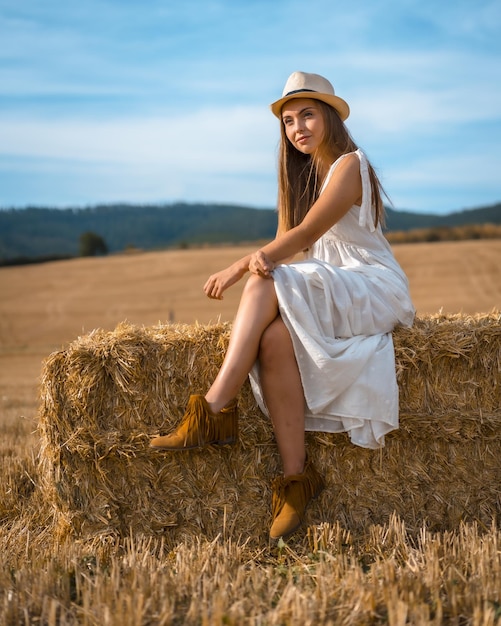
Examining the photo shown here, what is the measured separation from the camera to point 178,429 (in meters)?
3.26

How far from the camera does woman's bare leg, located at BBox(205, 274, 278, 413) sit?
3.21m

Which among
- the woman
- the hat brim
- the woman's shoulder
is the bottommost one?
the woman

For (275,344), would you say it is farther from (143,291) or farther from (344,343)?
(143,291)

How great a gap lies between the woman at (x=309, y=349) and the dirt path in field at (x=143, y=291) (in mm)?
9675

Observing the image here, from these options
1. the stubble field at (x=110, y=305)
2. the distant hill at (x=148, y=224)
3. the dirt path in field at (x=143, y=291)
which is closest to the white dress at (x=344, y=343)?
the stubble field at (x=110, y=305)

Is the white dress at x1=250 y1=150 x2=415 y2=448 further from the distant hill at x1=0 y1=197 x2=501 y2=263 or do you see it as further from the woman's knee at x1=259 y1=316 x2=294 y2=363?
the distant hill at x1=0 y1=197 x2=501 y2=263

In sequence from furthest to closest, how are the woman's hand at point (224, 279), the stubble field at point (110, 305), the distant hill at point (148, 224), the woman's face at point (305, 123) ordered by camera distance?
the distant hill at point (148, 224) < the woman's face at point (305, 123) < the woman's hand at point (224, 279) < the stubble field at point (110, 305)

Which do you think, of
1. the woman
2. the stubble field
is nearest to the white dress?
the woman

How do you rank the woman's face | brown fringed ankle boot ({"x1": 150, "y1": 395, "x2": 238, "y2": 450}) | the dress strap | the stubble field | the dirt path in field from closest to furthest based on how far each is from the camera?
the stubble field
brown fringed ankle boot ({"x1": 150, "y1": 395, "x2": 238, "y2": 450})
the dress strap
the woman's face
the dirt path in field

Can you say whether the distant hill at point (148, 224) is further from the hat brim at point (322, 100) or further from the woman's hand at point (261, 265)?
the woman's hand at point (261, 265)

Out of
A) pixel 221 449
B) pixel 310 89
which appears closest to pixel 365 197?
pixel 310 89

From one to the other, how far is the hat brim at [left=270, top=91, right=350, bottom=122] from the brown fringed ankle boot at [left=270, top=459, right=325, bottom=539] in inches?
69.1

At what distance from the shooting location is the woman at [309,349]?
3240 millimetres

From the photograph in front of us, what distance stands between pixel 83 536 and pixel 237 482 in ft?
2.38
